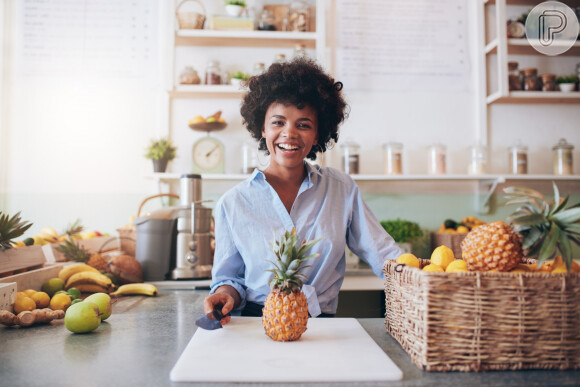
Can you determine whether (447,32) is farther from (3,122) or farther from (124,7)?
(3,122)

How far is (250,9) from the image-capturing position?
2.85 meters

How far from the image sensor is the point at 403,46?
2924 millimetres

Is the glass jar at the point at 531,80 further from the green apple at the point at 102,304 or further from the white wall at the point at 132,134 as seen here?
the green apple at the point at 102,304

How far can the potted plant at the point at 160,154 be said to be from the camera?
261 centimetres

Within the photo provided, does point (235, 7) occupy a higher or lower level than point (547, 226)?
higher

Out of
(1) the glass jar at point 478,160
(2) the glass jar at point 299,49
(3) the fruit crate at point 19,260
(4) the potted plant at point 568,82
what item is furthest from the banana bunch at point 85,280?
(4) the potted plant at point 568,82

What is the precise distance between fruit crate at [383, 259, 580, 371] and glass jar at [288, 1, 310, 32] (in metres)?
2.30

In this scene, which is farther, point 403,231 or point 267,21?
point 267,21

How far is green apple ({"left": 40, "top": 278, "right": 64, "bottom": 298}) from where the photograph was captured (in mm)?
1592

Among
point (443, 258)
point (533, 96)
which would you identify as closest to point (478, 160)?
point (533, 96)

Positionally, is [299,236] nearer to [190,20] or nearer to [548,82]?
[190,20]

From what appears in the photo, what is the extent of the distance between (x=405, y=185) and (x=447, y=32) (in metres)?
1.07

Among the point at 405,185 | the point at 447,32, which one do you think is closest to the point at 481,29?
the point at 447,32

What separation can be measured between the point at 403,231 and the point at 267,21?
1535mm
